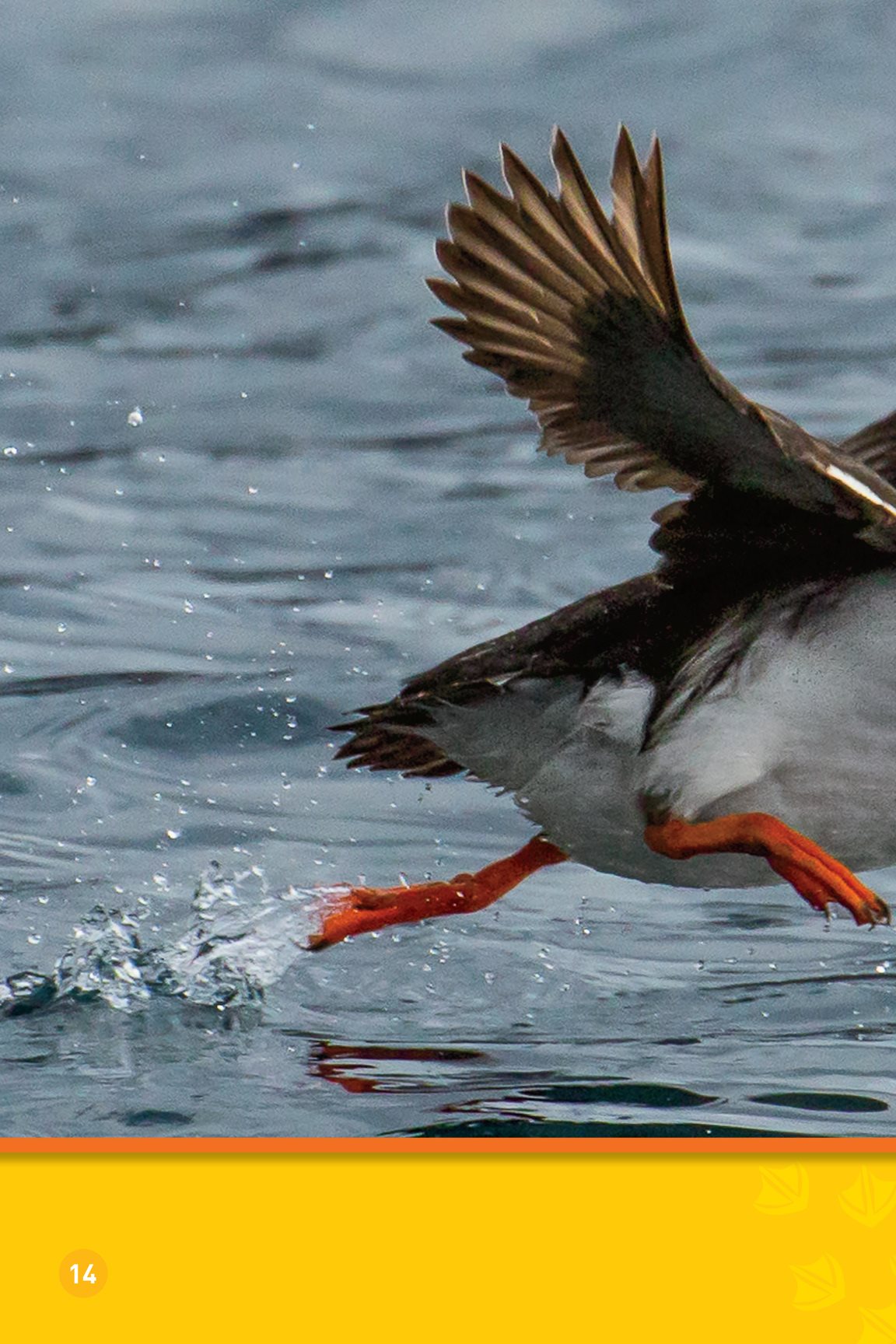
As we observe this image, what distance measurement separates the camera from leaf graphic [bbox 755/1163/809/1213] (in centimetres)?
251

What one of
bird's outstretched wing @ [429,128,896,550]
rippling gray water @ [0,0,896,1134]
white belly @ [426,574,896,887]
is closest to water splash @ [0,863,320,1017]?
rippling gray water @ [0,0,896,1134]

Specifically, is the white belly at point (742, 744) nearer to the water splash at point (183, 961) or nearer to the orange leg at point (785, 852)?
the orange leg at point (785, 852)

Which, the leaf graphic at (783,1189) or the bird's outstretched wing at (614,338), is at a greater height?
the bird's outstretched wing at (614,338)

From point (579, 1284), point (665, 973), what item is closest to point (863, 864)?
point (665, 973)

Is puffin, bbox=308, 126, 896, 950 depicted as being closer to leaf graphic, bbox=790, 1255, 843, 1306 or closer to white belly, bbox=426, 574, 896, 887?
white belly, bbox=426, 574, 896, 887

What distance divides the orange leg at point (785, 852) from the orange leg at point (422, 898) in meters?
0.56

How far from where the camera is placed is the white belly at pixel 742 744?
3379 millimetres

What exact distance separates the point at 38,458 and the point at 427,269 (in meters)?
1.89

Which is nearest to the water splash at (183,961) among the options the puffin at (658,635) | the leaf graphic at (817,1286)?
the puffin at (658,635)

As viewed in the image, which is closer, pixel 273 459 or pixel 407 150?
pixel 273 459

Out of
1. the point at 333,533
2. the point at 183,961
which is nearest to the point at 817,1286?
the point at 183,961

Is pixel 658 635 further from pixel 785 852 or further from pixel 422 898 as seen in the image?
pixel 422 898

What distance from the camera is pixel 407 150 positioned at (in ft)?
28.8

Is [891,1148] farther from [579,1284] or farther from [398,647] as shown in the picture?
[398,647]
